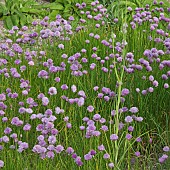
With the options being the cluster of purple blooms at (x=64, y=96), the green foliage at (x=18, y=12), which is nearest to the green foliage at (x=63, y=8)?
the green foliage at (x=18, y=12)

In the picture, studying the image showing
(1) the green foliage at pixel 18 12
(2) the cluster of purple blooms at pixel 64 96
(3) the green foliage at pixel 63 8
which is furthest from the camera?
(3) the green foliage at pixel 63 8

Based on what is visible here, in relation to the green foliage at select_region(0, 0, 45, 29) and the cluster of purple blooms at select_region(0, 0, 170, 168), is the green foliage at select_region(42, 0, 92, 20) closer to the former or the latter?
the green foliage at select_region(0, 0, 45, 29)

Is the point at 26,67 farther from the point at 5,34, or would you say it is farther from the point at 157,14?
the point at 157,14

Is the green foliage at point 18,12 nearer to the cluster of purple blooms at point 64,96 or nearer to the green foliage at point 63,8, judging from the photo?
the green foliage at point 63,8

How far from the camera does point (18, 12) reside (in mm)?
7055

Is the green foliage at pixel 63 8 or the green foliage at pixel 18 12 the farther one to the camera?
the green foliage at pixel 63 8

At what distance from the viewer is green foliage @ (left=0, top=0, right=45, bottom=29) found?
22.8ft

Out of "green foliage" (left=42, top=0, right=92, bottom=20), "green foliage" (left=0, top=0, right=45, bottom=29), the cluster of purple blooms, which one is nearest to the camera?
the cluster of purple blooms

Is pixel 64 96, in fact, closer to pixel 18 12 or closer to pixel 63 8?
pixel 18 12

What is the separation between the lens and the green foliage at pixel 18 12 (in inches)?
273

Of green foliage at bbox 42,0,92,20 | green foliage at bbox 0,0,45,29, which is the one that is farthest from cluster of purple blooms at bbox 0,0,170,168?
green foliage at bbox 0,0,45,29

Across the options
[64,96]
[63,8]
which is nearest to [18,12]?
[63,8]

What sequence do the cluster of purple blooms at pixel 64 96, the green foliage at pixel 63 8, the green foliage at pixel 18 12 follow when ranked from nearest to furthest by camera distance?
the cluster of purple blooms at pixel 64 96 < the green foliage at pixel 18 12 < the green foliage at pixel 63 8

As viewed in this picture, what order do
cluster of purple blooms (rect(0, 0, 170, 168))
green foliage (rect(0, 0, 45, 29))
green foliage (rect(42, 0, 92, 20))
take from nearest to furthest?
cluster of purple blooms (rect(0, 0, 170, 168))
green foliage (rect(0, 0, 45, 29))
green foliage (rect(42, 0, 92, 20))
